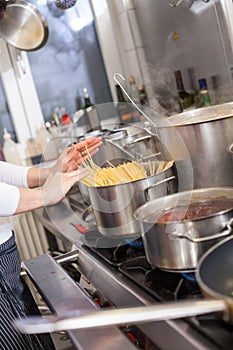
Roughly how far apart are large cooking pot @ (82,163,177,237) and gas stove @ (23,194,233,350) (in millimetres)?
40

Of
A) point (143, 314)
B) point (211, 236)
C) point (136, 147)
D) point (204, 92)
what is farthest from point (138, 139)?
point (204, 92)

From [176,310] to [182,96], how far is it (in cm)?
155

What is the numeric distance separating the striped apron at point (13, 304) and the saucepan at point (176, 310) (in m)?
0.40

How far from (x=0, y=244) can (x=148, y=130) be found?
1.51 feet

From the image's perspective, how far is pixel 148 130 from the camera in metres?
1.17

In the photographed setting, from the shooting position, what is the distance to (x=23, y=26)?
6.88 feet

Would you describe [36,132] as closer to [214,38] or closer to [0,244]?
[214,38]

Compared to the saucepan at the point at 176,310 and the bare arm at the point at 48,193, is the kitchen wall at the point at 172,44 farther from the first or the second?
the saucepan at the point at 176,310

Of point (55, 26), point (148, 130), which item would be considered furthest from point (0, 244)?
point (55, 26)

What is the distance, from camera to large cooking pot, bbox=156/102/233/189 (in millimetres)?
1038

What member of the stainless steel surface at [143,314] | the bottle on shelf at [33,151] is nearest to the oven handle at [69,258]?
the stainless steel surface at [143,314]

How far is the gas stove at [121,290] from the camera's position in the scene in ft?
2.30

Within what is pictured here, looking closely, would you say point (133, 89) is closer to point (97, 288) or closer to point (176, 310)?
point (97, 288)

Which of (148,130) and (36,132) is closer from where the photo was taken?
(148,130)
